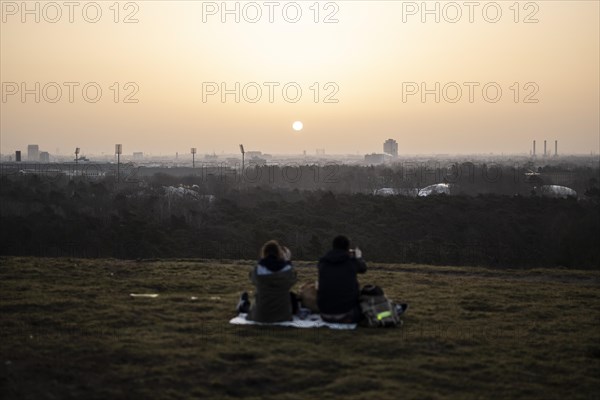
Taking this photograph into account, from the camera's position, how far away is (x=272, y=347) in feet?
33.2

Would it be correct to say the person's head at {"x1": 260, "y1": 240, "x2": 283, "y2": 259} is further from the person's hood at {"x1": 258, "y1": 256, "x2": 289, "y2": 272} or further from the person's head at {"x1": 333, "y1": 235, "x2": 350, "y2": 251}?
the person's head at {"x1": 333, "y1": 235, "x2": 350, "y2": 251}

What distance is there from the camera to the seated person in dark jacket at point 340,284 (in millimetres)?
11188

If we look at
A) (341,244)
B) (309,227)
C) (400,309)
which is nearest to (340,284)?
(341,244)

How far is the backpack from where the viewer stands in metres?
11.4

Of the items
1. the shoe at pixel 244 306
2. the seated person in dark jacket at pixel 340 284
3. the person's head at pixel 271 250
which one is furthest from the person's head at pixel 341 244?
the shoe at pixel 244 306

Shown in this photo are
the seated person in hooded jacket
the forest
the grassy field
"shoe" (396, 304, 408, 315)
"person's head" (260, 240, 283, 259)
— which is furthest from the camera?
the forest

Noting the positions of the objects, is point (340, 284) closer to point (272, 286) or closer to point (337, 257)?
point (337, 257)

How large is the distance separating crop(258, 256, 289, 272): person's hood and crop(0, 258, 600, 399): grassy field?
950 millimetres

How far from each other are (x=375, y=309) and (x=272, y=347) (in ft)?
6.84

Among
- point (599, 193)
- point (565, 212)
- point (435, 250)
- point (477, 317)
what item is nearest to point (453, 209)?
point (565, 212)

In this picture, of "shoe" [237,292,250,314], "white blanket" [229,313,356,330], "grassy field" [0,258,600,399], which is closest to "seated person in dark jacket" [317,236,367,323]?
"white blanket" [229,313,356,330]

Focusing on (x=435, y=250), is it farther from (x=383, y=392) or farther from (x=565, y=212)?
(x=383, y=392)

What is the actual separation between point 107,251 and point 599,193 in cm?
3654

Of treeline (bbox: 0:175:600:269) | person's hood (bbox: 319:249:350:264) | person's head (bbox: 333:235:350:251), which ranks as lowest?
treeline (bbox: 0:175:600:269)
